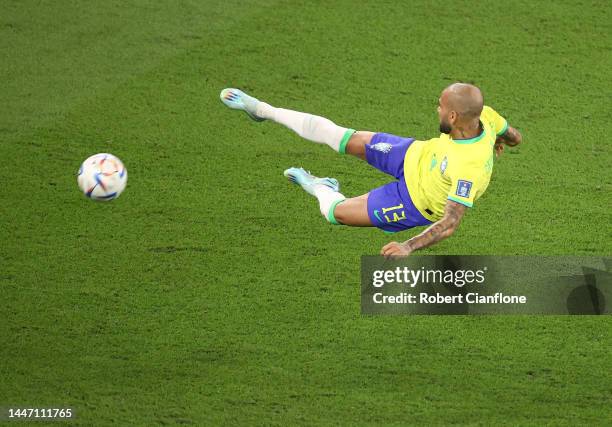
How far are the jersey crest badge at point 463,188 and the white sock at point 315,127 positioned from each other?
108 centimetres

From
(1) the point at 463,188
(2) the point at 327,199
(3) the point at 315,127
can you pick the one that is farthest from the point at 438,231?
(3) the point at 315,127

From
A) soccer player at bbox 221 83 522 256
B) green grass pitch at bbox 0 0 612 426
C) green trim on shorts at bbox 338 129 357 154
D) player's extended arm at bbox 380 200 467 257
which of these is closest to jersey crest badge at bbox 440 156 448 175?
soccer player at bbox 221 83 522 256

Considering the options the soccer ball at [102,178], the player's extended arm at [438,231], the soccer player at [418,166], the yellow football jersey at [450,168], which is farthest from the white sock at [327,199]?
the soccer ball at [102,178]

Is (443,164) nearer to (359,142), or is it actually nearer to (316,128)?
(359,142)

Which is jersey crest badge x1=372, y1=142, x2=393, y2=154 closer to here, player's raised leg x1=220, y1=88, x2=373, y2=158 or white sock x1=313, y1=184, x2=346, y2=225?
player's raised leg x1=220, y1=88, x2=373, y2=158

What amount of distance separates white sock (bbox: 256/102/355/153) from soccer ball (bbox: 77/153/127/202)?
109cm

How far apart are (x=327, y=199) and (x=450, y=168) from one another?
1187 millimetres

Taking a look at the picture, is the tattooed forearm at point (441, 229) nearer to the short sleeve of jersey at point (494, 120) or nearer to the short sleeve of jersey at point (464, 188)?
the short sleeve of jersey at point (464, 188)

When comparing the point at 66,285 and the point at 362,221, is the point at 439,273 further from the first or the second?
the point at 66,285

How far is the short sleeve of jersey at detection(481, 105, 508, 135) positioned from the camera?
7228mm

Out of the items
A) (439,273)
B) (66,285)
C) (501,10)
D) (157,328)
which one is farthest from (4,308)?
(501,10)

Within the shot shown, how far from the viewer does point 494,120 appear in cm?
732

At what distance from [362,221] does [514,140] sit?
3.71ft

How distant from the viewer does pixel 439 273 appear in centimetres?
793
